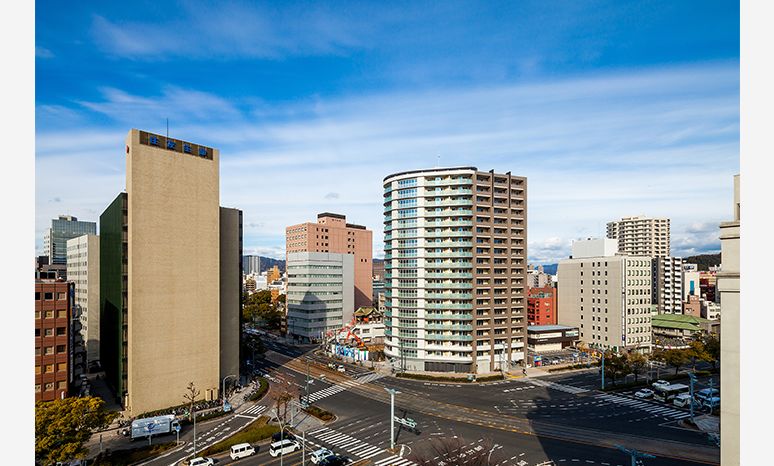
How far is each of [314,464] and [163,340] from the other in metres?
24.0

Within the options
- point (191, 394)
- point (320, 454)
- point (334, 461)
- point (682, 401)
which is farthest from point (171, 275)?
point (682, 401)

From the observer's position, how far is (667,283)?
128 m

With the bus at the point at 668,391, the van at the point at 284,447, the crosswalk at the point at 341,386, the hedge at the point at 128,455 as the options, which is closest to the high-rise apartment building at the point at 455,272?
the crosswalk at the point at 341,386

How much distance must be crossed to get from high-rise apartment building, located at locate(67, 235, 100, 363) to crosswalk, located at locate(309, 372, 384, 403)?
44.2 m

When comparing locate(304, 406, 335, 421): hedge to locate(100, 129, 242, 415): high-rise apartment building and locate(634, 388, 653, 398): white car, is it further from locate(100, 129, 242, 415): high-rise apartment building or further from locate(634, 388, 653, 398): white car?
locate(634, 388, 653, 398): white car

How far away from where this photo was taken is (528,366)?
239 ft

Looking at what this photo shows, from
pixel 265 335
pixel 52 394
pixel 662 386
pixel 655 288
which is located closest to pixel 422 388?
pixel 662 386

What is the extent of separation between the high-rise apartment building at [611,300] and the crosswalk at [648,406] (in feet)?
111

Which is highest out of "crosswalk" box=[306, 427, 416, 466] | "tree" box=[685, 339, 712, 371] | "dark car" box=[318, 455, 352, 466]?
"tree" box=[685, 339, 712, 371]

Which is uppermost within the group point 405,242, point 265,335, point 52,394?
point 405,242

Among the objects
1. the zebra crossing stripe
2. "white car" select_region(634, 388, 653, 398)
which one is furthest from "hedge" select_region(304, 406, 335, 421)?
"white car" select_region(634, 388, 653, 398)

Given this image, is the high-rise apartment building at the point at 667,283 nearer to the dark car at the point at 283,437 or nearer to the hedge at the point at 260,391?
the hedge at the point at 260,391

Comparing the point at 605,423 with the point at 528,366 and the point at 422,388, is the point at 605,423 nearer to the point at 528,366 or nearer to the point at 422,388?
the point at 422,388

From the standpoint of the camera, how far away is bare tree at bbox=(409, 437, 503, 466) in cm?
3203
